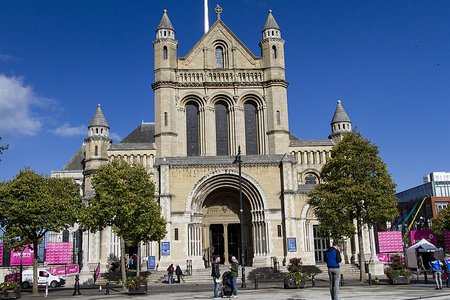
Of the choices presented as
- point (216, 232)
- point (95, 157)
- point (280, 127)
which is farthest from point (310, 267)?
point (95, 157)

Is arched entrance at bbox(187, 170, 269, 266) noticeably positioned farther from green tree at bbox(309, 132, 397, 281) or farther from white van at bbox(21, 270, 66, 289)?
white van at bbox(21, 270, 66, 289)

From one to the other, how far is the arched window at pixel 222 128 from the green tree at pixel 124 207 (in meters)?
13.7

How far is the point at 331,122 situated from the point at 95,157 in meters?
23.3

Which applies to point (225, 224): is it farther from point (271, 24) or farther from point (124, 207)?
point (271, 24)

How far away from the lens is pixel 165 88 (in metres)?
46.5

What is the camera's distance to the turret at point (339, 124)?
1916 inches

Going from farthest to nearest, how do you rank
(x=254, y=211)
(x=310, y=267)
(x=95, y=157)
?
(x=95, y=157) → (x=254, y=211) → (x=310, y=267)

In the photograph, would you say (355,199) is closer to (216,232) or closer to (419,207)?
(216,232)

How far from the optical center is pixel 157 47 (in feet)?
157

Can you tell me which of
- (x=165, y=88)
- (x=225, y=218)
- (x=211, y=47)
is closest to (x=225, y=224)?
(x=225, y=218)

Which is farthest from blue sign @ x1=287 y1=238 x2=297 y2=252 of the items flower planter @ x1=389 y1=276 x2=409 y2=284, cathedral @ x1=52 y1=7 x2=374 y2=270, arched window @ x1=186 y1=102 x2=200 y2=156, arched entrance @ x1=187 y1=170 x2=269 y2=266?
flower planter @ x1=389 y1=276 x2=409 y2=284

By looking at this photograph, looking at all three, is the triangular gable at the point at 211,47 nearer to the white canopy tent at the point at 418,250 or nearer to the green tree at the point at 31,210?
the white canopy tent at the point at 418,250

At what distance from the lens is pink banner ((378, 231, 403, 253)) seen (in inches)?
1677

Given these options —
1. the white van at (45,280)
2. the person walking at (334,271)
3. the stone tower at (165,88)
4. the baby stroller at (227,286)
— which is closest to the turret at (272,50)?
the stone tower at (165,88)
